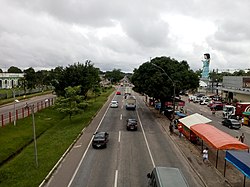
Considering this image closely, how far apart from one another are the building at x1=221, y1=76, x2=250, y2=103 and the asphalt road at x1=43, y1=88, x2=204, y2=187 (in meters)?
39.6

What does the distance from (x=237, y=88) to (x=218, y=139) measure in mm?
55634

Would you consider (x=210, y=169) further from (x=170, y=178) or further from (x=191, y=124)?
(x=170, y=178)

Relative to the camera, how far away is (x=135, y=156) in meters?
24.7

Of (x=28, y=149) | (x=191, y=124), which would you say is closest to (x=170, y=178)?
(x=191, y=124)

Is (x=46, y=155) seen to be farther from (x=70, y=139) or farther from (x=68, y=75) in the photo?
(x=68, y=75)

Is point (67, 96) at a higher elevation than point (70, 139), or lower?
higher

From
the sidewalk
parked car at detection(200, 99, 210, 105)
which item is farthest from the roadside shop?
parked car at detection(200, 99, 210, 105)

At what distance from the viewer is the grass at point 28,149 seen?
19619mm

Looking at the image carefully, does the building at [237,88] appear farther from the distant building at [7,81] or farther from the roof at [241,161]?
the distant building at [7,81]

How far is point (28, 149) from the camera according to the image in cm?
2842

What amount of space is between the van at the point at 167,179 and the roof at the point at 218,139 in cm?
662

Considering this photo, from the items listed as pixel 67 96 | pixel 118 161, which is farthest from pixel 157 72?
pixel 118 161

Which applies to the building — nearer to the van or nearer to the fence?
the fence

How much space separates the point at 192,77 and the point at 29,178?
38.3 m
